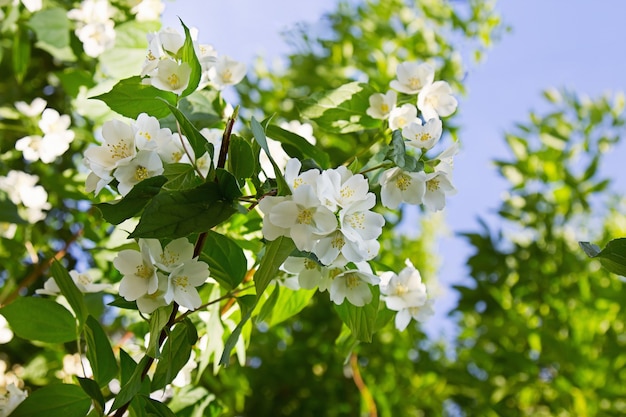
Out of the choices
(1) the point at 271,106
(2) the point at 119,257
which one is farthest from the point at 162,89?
(1) the point at 271,106

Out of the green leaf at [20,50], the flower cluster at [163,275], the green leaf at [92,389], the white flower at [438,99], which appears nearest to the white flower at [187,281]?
the flower cluster at [163,275]

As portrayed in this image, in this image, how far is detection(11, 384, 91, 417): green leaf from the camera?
0.60 metres

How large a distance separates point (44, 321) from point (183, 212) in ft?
0.93

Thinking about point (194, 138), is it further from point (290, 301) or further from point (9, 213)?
point (9, 213)

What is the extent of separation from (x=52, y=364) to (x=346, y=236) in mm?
695

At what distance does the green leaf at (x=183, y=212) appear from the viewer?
18.7 inches

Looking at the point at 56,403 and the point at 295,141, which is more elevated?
the point at 295,141

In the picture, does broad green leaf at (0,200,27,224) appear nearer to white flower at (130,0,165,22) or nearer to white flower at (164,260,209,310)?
white flower at (130,0,165,22)

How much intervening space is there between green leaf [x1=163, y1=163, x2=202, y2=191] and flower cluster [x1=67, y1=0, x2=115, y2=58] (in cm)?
49

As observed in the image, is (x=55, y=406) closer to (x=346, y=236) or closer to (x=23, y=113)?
(x=346, y=236)

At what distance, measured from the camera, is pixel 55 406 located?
1.97 feet

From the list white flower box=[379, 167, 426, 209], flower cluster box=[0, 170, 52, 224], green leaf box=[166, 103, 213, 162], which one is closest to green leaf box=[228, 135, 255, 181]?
green leaf box=[166, 103, 213, 162]

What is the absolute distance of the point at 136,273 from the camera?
1.79ft

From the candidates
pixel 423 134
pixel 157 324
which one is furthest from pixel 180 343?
pixel 423 134
